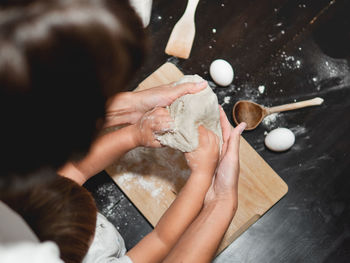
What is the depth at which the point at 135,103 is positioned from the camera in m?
1.01

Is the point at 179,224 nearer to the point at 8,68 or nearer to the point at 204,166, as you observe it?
the point at 204,166

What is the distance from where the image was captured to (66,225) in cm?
57

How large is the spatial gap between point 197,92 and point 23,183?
0.59 metres

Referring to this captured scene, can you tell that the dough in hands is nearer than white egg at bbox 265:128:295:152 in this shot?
A: Yes

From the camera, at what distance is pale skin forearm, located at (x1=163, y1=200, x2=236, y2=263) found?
0.81m

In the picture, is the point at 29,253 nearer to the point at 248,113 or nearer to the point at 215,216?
the point at 215,216

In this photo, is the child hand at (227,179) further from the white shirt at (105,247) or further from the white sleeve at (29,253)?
the white sleeve at (29,253)

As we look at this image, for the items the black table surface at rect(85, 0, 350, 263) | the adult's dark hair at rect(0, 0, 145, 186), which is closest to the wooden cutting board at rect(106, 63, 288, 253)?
the black table surface at rect(85, 0, 350, 263)

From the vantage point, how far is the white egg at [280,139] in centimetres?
107

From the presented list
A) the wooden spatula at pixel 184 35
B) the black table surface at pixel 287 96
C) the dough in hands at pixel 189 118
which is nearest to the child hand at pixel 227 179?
the dough in hands at pixel 189 118

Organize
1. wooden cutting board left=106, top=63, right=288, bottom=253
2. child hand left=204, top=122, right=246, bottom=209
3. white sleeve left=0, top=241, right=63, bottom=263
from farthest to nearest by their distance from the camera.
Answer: wooden cutting board left=106, top=63, right=288, bottom=253, child hand left=204, top=122, right=246, bottom=209, white sleeve left=0, top=241, right=63, bottom=263

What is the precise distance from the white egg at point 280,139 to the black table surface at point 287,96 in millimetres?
35

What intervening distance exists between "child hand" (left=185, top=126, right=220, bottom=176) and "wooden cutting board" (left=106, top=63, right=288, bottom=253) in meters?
0.14

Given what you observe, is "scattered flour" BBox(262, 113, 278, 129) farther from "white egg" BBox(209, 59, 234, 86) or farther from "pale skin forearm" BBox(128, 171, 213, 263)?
"pale skin forearm" BBox(128, 171, 213, 263)
